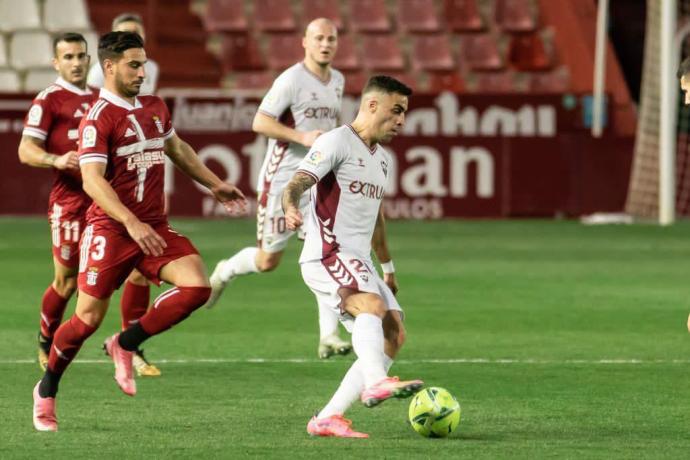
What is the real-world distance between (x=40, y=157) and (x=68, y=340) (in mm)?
1759

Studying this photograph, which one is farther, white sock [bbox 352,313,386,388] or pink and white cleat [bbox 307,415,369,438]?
pink and white cleat [bbox 307,415,369,438]

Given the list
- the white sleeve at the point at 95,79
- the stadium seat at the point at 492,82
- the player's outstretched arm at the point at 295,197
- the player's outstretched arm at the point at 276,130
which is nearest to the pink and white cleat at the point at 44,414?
the player's outstretched arm at the point at 295,197

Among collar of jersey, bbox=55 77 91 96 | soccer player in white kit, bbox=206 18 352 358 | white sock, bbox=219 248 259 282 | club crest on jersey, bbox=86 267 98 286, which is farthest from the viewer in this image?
white sock, bbox=219 248 259 282

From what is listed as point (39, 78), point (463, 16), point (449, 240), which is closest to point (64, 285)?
point (449, 240)

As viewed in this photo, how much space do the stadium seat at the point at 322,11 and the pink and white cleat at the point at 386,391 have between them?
61.9 ft

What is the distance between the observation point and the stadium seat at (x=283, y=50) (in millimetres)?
24250

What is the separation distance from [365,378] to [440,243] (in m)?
11.5

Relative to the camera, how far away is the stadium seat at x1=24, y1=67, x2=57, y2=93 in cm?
2338

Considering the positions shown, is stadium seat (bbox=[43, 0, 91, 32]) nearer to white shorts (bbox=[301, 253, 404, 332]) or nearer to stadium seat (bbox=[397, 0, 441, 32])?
stadium seat (bbox=[397, 0, 441, 32])

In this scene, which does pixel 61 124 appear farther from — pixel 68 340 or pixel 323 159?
pixel 323 159

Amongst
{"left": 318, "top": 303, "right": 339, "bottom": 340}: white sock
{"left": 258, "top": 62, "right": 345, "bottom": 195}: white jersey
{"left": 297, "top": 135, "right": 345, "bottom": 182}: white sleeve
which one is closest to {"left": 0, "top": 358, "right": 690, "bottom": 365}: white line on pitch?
{"left": 318, "top": 303, "right": 339, "bottom": 340}: white sock

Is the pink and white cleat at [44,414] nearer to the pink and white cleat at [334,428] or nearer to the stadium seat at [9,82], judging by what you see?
the pink and white cleat at [334,428]

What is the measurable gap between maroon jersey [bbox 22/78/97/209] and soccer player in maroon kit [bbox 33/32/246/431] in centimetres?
154

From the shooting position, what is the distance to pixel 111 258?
689 centimetres
